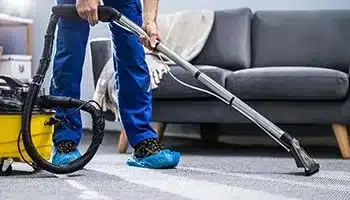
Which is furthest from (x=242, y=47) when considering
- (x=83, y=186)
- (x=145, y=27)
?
(x=83, y=186)

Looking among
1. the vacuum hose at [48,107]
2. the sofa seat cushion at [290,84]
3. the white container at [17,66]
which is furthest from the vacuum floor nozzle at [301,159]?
the white container at [17,66]

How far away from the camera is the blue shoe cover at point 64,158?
70.7 inches

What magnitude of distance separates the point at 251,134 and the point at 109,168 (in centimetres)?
127

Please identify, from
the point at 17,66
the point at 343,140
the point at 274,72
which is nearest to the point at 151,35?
the point at 274,72

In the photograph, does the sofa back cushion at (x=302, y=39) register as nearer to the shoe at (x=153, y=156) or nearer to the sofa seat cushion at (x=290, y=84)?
the sofa seat cushion at (x=290, y=84)

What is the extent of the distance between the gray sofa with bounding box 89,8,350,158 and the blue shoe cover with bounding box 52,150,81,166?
24.9 inches

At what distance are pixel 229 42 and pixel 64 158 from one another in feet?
4.22

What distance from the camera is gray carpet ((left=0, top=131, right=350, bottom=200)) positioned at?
4.66ft

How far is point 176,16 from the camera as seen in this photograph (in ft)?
9.68

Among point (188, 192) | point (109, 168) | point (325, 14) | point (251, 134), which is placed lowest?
point (251, 134)

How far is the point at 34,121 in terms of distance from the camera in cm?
170

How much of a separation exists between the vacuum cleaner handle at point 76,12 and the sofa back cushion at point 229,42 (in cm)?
113

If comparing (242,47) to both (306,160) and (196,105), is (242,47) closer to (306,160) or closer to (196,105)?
(196,105)

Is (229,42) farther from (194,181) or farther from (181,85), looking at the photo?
(194,181)
